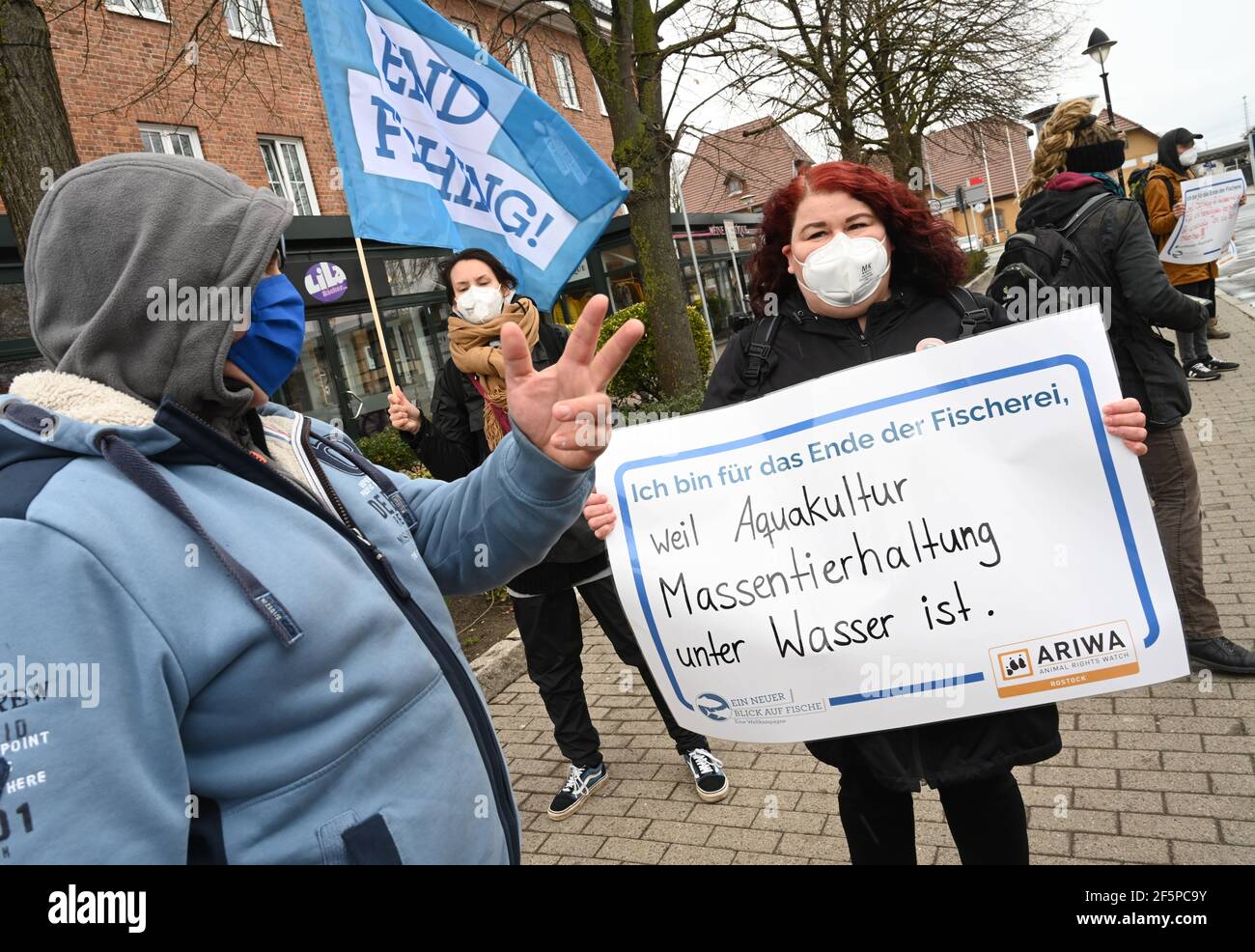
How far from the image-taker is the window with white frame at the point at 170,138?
501 inches

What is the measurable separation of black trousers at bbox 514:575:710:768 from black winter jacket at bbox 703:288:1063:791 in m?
1.40

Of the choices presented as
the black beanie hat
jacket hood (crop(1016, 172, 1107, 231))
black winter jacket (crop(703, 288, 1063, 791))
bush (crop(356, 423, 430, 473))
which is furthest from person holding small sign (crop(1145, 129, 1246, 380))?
bush (crop(356, 423, 430, 473))

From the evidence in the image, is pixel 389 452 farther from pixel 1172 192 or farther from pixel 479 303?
pixel 1172 192

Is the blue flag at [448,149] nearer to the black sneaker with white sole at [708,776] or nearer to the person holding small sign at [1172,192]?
the black sneaker with white sole at [708,776]

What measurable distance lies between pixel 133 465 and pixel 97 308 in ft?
0.82

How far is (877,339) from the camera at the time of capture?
2264mm

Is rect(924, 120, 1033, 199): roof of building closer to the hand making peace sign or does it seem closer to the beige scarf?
the beige scarf

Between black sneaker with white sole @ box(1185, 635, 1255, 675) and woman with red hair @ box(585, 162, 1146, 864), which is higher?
woman with red hair @ box(585, 162, 1146, 864)

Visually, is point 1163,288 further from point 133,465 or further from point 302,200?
point 302,200

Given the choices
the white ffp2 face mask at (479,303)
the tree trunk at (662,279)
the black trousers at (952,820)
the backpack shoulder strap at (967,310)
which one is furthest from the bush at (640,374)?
the black trousers at (952,820)

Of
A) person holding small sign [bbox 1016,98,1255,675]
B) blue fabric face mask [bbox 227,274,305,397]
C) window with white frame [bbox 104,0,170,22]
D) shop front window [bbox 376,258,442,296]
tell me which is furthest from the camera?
shop front window [bbox 376,258,442,296]

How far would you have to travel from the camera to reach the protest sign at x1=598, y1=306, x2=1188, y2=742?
1.95 m

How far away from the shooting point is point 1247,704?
3258mm

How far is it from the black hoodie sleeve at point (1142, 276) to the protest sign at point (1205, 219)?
3.51 metres
